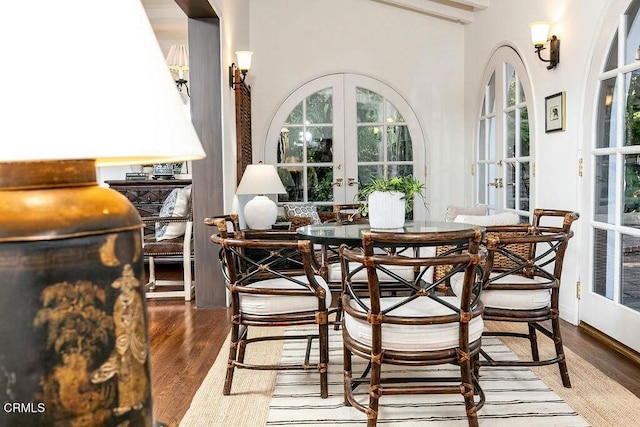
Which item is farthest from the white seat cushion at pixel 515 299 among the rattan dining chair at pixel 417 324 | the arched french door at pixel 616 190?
the arched french door at pixel 616 190

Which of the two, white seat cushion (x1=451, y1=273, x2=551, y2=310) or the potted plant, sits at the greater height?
the potted plant

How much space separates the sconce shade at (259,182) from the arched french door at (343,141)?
1746 mm

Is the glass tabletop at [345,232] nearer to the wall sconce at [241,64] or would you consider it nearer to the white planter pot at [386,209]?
the white planter pot at [386,209]

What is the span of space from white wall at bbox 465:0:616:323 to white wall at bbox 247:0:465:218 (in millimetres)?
1439

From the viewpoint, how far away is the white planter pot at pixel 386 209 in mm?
2908

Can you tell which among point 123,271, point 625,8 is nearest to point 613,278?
point 625,8

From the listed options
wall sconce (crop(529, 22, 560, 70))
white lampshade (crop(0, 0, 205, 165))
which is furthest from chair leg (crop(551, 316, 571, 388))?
white lampshade (crop(0, 0, 205, 165))

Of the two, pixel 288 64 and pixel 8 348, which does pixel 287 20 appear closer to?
pixel 288 64

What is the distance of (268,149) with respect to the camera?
20.8 feet

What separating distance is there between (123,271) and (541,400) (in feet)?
7.43

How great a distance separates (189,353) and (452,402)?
1.56 m

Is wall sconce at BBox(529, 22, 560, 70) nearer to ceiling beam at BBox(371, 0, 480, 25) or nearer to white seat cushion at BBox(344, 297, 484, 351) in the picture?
ceiling beam at BBox(371, 0, 480, 25)

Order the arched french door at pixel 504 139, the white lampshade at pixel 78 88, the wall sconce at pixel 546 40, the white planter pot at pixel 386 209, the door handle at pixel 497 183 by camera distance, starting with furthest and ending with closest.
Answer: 1. the door handle at pixel 497 183
2. the arched french door at pixel 504 139
3. the wall sconce at pixel 546 40
4. the white planter pot at pixel 386 209
5. the white lampshade at pixel 78 88

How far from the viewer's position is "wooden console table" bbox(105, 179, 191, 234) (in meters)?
6.05
